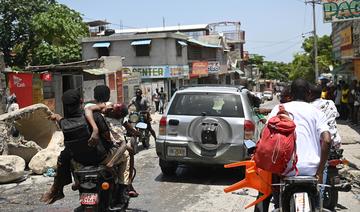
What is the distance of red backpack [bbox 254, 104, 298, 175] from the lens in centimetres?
382

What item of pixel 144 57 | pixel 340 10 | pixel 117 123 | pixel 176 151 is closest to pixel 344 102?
pixel 340 10

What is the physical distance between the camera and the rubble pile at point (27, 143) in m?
8.52

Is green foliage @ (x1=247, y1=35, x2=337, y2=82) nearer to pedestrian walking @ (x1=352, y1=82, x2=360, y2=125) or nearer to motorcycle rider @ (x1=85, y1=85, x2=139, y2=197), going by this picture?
pedestrian walking @ (x1=352, y1=82, x2=360, y2=125)

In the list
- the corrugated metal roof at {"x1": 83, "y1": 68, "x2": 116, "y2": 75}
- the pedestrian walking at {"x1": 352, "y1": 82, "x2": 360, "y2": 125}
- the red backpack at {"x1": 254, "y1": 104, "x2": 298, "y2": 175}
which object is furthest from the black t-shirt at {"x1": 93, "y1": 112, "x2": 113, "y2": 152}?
the corrugated metal roof at {"x1": 83, "y1": 68, "x2": 116, "y2": 75}

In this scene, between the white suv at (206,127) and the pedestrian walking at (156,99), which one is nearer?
the white suv at (206,127)

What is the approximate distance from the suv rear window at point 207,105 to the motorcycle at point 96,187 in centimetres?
335

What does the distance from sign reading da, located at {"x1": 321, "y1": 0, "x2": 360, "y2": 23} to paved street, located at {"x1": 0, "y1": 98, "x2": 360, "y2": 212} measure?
27.0 ft

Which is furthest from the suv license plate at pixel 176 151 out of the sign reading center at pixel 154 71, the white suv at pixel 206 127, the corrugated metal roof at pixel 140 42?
the corrugated metal roof at pixel 140 42

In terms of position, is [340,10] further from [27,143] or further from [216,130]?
[27,143]

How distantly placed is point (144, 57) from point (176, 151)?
2953 cm

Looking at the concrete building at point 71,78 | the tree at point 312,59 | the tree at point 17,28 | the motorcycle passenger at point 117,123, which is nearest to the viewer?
the motorcycle passenger at point 117,123

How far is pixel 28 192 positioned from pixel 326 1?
1168 cm

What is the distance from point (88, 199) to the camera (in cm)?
466

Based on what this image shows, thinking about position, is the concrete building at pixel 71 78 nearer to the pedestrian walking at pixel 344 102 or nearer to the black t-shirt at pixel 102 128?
the pedestrian walking at pixel 344 102
